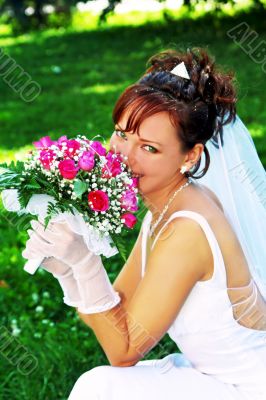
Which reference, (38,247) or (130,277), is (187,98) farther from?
(130,277)

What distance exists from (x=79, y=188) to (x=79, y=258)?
23 centimetres

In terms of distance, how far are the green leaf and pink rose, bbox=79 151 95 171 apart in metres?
0.06

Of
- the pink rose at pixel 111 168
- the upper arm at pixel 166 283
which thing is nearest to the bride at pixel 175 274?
the upper arm at pixel 166 283

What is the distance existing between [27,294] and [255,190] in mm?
2205

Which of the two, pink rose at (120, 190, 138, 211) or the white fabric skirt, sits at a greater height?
pink rose at (120, 190, 138, 211)

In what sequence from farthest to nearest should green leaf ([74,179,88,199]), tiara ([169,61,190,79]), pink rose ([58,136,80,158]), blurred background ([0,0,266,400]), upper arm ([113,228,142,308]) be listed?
1. blurred background ([0,0,266,400])
2. upper arm ([113,228,142,308])
3. tiara ([169,61,190,79])
4. pink rose ([58,136,80,158])
5. green leaf ([74,179,88,199])

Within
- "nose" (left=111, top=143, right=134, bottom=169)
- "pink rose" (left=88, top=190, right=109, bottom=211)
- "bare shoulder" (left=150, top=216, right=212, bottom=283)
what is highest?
"nose" (left=111, top=143, right=134, bottom=169)

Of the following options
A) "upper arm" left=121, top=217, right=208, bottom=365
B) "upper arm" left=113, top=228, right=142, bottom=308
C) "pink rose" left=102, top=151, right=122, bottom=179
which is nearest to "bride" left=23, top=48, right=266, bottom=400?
"upper arm" left=121, top=217, right=208, bottom=365

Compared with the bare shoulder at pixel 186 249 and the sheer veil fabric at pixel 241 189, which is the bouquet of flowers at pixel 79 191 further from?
the sheer veil fabric at pixel 241 189

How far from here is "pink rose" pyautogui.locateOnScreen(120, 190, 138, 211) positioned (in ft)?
8.43

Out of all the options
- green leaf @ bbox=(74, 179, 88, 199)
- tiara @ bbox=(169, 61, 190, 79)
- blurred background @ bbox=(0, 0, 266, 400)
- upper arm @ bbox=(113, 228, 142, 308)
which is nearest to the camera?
green leaf @ bbox=(74, 179, 88, 199)

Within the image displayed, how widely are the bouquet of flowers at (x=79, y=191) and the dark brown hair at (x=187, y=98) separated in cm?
20

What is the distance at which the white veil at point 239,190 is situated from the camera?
3.03 meters

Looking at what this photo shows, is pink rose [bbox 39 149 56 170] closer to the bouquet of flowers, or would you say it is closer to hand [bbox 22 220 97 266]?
the bouquet of flowers
